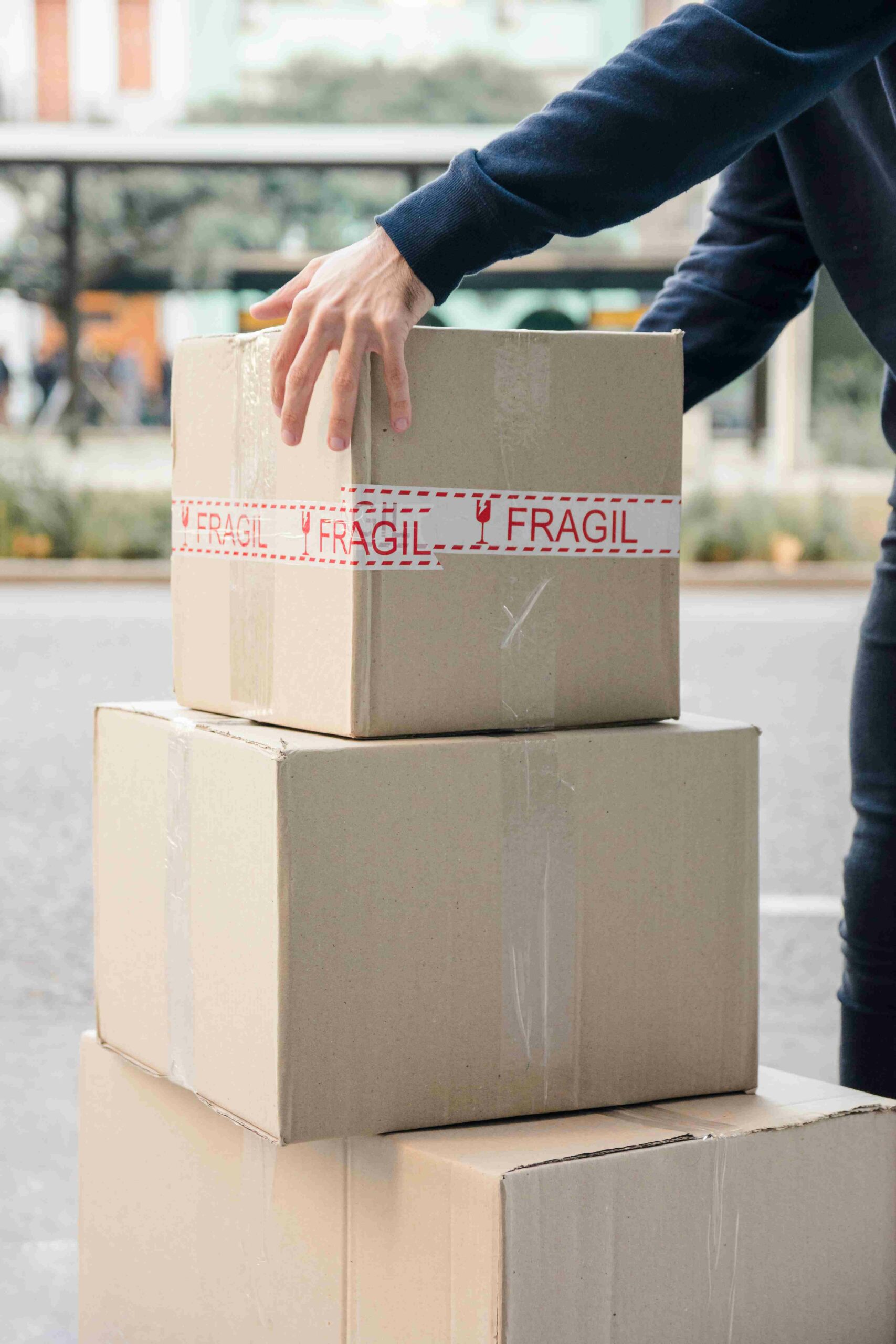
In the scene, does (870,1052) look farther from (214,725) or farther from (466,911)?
(214,725)

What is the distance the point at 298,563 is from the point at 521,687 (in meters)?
0.21

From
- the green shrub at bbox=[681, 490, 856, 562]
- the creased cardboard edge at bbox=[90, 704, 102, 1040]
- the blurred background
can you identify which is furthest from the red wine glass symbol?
the green shrub at bbox=[681, 490, 856, 562]

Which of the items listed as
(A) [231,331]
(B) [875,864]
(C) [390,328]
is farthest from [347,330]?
(A) [231,331]

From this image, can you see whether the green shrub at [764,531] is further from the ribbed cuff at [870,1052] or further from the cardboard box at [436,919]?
the cardboard box at [436,919]

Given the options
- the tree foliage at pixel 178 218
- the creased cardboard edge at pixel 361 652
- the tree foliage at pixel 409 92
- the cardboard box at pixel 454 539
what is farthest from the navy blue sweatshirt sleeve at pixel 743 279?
the tree foliage at pixel 409 92

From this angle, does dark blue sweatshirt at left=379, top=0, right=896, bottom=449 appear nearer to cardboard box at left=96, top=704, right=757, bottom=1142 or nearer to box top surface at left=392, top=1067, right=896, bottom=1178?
cardboard box at left=96, top=704, right=757, bottom=1142

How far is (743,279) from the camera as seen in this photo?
1824 mm

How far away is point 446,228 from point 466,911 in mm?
540

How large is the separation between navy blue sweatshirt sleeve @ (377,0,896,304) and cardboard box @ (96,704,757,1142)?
401 millimetres

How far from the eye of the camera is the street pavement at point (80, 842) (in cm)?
208

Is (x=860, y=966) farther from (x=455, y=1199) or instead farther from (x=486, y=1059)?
(x=455, y=1199)

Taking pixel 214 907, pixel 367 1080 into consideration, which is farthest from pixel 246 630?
pixel 367 1080

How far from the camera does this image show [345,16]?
67.7ft

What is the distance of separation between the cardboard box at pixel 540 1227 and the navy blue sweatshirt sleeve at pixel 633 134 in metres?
0.69
